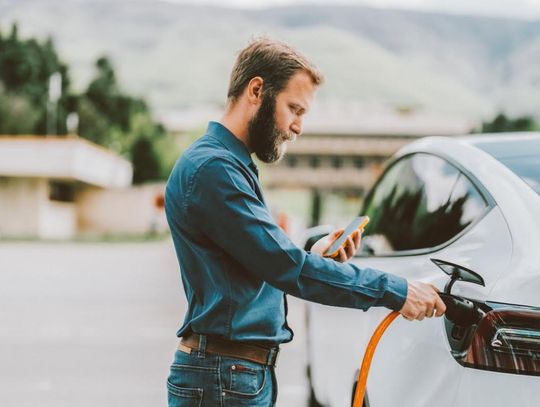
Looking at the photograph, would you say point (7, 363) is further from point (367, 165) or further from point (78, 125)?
point (367, 165)

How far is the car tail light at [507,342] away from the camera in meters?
2.07

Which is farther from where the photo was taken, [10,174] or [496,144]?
[10,174]

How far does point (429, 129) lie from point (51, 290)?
320 ft

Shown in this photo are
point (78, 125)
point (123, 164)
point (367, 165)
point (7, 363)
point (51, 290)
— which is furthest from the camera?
point (367, 165)

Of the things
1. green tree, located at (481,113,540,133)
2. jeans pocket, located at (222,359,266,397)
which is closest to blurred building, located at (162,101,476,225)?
green tree, located at (481,113,540,133)

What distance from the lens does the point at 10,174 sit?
151 ft

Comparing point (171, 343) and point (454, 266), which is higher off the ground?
point (454, 266)

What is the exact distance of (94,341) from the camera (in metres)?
9.21

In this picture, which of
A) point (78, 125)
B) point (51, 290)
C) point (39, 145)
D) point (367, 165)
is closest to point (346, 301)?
point (51, 290)

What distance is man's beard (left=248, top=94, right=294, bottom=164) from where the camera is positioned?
2295 millimetres

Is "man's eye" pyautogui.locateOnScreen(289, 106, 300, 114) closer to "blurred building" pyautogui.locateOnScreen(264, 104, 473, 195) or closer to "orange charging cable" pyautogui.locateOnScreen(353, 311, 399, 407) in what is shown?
"orange charging cable" pyautogui.locateOnScreen(353, 311, 399, 407)

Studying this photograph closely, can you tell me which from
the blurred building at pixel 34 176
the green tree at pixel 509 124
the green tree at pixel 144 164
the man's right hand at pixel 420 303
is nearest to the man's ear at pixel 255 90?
the man's right hand at pixel 420 303

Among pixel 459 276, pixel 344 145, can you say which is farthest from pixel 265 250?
pixel 344 145

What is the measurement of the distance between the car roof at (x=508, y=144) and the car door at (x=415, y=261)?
139 millimetres
